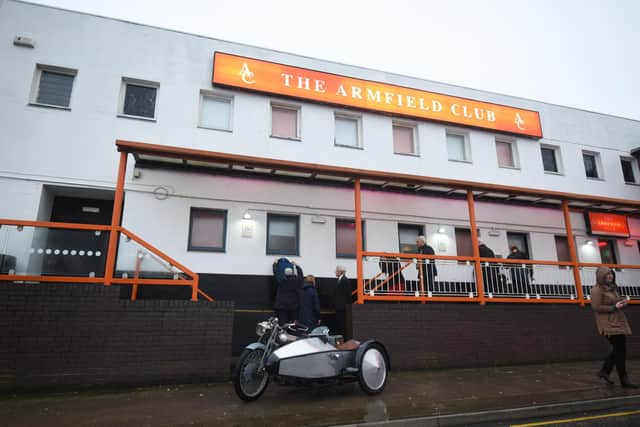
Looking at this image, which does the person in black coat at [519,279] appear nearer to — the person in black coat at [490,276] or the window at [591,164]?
the person in black coat at [490,276]

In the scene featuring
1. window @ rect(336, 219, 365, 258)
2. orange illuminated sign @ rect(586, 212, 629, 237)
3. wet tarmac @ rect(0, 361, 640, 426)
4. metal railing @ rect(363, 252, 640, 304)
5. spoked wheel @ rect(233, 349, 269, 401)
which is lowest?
wet tarmac @ rect(0, 361, 640, 426)

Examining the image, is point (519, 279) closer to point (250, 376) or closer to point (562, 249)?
point (562, 249)

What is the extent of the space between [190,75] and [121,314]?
7.24 metres

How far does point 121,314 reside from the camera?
686 cm

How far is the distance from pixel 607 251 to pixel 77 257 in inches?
664

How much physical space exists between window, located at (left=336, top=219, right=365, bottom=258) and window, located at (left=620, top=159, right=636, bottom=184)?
41.3ft

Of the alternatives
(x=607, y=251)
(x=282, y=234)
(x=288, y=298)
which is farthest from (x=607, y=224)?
(x=288, y=298)

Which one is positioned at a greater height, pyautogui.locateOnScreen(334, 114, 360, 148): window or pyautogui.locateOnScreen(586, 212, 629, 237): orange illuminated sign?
pyautogui.locateOnScreen(334, 114, 360, 148): window

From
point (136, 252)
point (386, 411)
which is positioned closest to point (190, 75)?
point (136, 252)

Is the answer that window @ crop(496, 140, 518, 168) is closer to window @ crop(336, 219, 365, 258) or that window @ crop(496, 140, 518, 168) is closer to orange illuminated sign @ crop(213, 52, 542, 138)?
orange illuminated sign @ crop(213, 52, 542, 138)

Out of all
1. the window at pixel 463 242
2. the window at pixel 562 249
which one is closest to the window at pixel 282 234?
the window at pixel 463 242

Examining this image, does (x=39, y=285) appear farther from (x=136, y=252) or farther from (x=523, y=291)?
(x=523, y=291)

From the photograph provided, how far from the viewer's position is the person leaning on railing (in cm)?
656

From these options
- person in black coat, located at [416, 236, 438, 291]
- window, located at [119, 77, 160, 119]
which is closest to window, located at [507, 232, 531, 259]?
person in black coat, located at [416, 236, 438, 291]
